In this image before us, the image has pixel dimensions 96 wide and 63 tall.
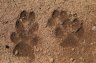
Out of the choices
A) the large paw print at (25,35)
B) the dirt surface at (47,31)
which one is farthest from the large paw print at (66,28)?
the large paw print at (25,35)

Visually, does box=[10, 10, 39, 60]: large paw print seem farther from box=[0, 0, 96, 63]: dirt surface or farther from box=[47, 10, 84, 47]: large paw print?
box=[47, 10, 84, 47]: large paw print

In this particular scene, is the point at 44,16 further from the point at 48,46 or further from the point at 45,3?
the point at 48,46

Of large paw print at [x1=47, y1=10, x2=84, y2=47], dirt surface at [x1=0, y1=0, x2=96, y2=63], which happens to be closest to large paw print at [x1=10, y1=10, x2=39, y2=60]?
dirt surface at [x1=0, y1=0, x2=96, y2=63]

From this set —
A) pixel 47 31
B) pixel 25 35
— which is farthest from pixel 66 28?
pixel 25 35

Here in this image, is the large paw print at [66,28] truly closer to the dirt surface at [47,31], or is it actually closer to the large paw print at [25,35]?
the dirt surface at [47,31]

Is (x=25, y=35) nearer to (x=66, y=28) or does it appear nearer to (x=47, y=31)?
(x=47, y=31)
